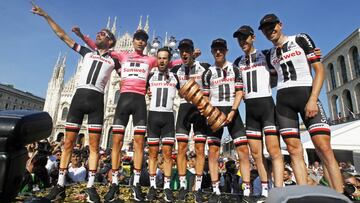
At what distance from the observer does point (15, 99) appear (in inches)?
2889

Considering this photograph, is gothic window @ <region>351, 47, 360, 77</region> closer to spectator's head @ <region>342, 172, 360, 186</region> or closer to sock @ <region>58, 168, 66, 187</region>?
spectator's head @ <region>342, 172, 360, 186</region>

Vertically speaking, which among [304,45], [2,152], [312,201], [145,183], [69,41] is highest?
[69,41]

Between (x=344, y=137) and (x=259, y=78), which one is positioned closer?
(x=259, y=78)

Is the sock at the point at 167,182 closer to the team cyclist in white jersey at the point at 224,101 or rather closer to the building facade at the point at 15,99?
the team cyclist in white jersey at the point at 224,101

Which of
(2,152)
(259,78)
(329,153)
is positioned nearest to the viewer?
(2,152)

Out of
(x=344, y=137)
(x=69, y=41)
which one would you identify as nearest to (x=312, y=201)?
(x=69, y=41)

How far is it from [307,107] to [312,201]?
3226mm

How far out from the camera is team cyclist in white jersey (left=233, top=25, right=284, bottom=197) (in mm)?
4117

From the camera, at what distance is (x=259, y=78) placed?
14.7 feet

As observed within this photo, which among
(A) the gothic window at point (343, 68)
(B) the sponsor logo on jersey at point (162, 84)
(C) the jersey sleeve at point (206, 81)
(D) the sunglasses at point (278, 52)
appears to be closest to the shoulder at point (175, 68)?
(B) the sponsor logo on jersey at point (162, 84)

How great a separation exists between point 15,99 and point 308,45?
290 ft

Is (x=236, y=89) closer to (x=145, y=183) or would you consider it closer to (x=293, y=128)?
(x=293, y=128)

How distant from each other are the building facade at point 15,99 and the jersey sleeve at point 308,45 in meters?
73.7

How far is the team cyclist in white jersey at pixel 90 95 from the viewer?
4359mm
